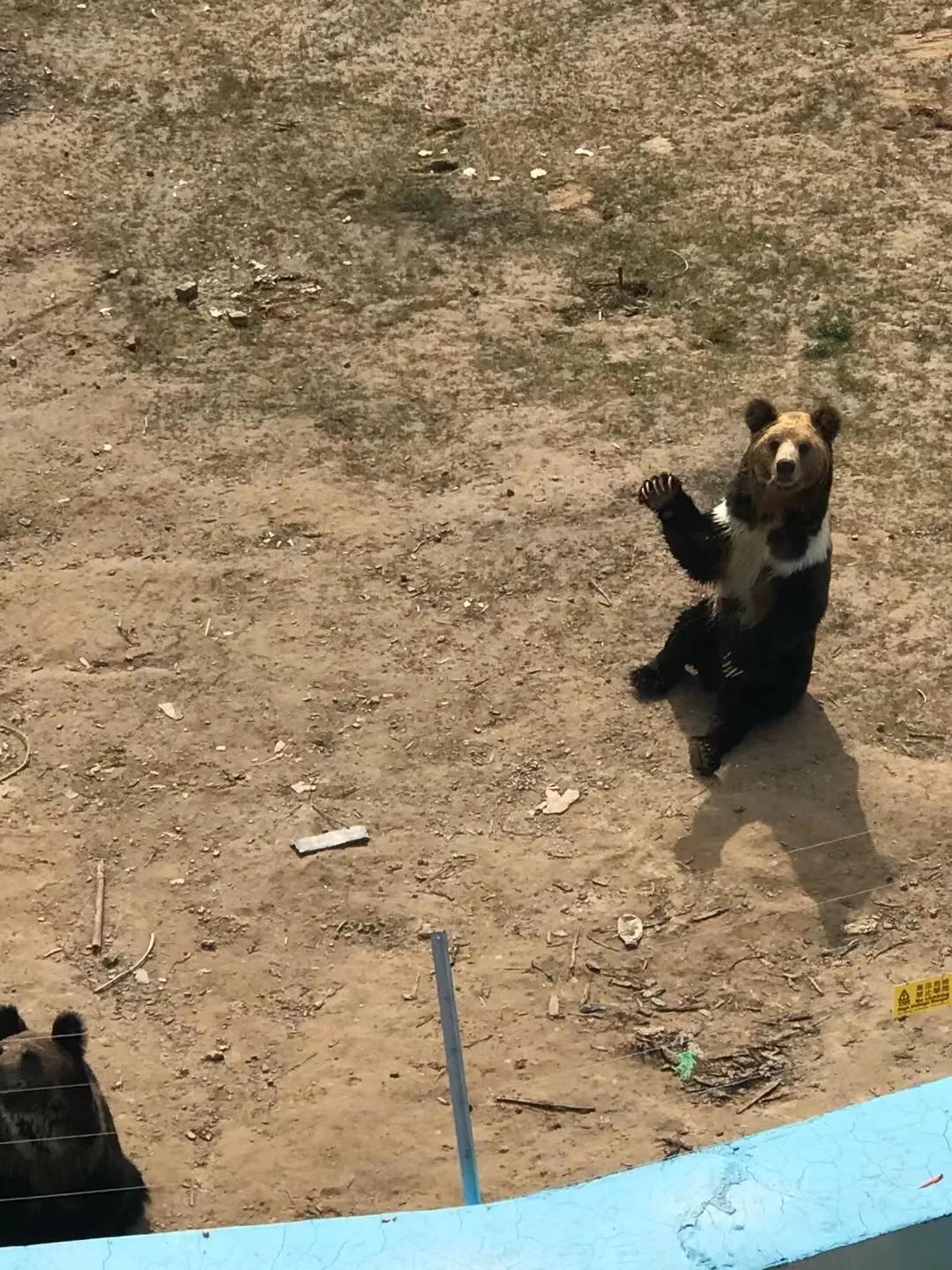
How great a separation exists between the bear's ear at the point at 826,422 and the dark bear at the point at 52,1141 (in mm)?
3751

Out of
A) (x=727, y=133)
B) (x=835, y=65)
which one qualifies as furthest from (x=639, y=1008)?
(x=835, y=65)

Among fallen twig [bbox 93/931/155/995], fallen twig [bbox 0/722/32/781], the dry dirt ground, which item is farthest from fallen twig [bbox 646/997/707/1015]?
fallen twig [bbox 0/722/32/781]

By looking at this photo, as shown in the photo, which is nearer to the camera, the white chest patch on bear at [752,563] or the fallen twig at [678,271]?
the white chest patch on bear at [752,563]

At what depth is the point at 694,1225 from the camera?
3188 millimetres

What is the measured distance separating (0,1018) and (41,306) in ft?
18.0

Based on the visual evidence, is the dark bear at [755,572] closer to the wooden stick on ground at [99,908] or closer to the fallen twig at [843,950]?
the fallen twig at [843,950]

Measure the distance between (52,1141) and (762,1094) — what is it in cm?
247

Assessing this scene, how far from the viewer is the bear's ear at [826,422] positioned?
6062 millimetres

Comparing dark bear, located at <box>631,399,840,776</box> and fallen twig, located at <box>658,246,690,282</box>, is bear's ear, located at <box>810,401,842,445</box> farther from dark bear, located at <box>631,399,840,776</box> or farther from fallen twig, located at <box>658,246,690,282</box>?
fallen twig, located at <box>658,246,690,282</box>

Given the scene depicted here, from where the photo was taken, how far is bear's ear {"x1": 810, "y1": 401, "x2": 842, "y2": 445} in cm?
606

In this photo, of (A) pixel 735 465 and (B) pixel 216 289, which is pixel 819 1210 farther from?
(B) pixel 216 289

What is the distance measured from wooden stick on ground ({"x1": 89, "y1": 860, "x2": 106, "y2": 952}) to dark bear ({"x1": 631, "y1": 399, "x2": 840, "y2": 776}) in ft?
8.31

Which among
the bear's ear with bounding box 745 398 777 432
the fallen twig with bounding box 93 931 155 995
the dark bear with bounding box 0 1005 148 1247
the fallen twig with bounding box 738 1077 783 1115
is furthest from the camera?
the bear's ear with bounding box 745 398 777 432

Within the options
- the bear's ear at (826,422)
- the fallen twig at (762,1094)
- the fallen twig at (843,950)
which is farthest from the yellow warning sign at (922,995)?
the bear's ear at (826,422)
